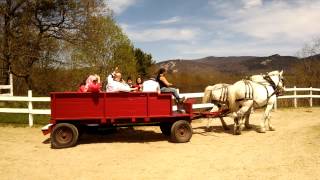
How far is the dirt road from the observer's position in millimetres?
8270

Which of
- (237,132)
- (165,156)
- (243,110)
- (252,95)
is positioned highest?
(252,95)

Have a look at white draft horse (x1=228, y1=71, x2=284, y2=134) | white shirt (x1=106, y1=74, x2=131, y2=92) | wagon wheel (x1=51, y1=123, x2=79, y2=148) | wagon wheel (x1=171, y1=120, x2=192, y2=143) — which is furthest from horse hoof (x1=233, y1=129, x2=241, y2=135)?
wagon wheel (x1=51, y1=123, x2=79, y2=148)

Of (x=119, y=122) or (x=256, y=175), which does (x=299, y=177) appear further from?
(x=119, y=122)

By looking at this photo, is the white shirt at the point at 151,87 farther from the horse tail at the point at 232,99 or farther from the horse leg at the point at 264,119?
the horse leg at the point at 264,119

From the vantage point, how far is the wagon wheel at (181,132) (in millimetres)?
11367

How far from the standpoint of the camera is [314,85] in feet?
103

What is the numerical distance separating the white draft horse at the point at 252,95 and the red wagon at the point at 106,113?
199cm

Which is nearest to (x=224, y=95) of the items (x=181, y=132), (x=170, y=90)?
(x=170, y=90)

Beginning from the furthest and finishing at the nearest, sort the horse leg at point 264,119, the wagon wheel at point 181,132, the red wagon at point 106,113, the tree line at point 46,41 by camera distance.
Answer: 1. the tree line at point 46,41
2. the horse leg at point 264,119
3. the wagon wheel at point 181,132
4. the red wagon at point 106,113

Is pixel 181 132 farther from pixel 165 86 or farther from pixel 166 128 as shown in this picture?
pixel 165 86

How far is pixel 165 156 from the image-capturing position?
9.79 meters

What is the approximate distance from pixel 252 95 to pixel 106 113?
15.4ft

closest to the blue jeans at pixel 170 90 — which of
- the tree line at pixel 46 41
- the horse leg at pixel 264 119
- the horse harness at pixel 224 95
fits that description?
the horse harness at pixel 224 95

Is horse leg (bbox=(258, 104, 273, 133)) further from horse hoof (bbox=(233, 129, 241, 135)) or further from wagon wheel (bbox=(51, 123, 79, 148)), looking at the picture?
wagon wheel (bbox=(51, 123, 79, 148))
